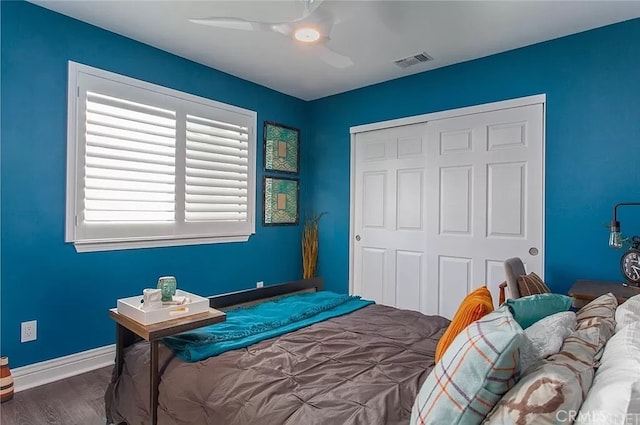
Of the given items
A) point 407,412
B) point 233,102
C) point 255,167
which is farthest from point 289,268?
point 407,412

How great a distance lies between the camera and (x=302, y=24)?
7.72 feet

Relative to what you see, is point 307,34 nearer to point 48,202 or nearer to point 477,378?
point 48,202

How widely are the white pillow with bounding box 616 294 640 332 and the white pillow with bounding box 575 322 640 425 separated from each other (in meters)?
0.32

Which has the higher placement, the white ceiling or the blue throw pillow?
the white ceiling

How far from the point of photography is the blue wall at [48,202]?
2.42 meters

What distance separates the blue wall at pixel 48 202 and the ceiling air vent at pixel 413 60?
2157 millimetres

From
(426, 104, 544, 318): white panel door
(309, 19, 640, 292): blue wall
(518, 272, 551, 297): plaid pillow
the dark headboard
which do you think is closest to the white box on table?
the dark headboard

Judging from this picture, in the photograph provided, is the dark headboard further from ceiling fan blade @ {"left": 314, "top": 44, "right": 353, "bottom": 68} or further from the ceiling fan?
ceiling fan blade @ {"left": 314, "top": 44, "right": 353, "bottom": 68}

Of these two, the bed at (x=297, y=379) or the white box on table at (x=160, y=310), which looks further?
the white box on table at (x=160, y=310)

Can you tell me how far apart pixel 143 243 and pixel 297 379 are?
220 centimetres

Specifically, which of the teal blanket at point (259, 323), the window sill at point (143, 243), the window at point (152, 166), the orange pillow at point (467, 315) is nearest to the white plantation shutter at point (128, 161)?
the window at point (152, 166)

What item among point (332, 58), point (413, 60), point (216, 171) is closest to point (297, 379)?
point (216, 171)

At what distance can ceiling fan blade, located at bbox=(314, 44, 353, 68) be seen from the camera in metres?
3.16

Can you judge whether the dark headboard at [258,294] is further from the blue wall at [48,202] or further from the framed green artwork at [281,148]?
the framed green artwork at [281,148]
